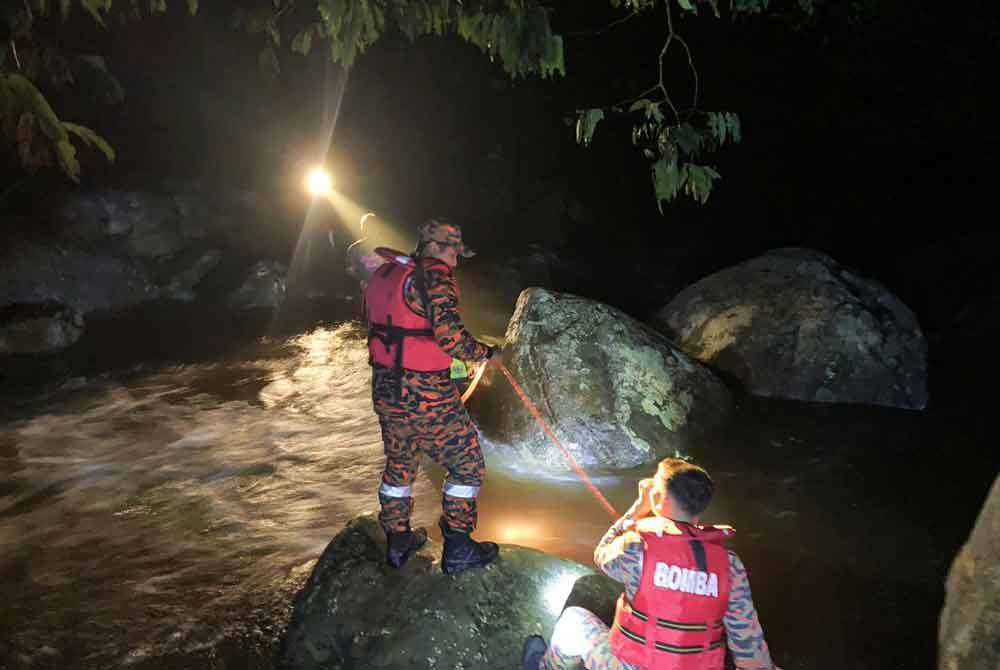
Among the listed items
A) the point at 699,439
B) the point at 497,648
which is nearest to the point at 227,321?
the point at 699,439

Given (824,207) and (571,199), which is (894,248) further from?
(571,199)

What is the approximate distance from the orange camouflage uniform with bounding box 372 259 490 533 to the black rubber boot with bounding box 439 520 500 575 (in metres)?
0.06

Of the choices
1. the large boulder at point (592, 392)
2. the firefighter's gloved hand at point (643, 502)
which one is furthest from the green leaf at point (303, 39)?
the large boulder at point (592, 392)

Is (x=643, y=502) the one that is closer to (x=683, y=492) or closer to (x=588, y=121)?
(x=683, y=492)

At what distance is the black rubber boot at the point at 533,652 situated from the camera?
372 centimetres

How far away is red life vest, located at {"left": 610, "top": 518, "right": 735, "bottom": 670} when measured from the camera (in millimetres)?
2893

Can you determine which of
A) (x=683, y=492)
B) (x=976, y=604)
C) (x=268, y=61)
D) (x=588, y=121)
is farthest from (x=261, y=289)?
(x=976, y=604)

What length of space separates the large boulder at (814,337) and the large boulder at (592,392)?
1.32 meters

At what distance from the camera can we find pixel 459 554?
4168 millimetres

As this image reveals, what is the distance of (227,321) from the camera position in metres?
13.8

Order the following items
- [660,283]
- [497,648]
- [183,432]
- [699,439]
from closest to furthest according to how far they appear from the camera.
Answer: [497,648]
[699,439]
[183,432]
[660,283]

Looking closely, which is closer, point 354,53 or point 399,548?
point 354,53

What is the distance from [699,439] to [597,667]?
458 centimetres

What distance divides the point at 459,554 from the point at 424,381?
1.13 m
